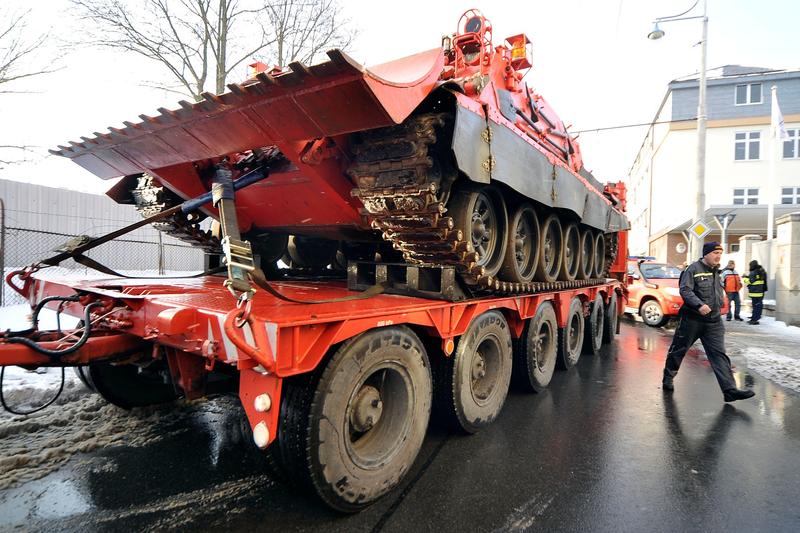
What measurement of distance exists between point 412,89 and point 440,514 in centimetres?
269

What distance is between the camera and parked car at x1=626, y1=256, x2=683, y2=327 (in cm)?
1223

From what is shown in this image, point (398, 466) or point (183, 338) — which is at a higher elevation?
point (183, 338)

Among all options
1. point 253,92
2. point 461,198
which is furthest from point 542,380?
point 253,92

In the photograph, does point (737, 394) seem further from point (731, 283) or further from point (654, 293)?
point (731, 283)

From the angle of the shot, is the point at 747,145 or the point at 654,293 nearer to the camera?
the point at 654,293

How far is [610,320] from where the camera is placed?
31.2 ft

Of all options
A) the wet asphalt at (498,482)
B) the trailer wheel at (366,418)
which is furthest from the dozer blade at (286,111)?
the wet asphalt at (498,482)

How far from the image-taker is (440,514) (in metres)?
2.91

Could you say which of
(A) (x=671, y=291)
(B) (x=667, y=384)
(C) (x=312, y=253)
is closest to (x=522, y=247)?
(B) (x=667, y=384)

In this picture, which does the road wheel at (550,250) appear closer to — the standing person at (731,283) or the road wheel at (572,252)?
the road wheel at (572,252)

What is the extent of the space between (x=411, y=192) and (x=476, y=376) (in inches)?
79.4

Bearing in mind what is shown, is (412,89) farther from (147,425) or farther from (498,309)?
(147,425)

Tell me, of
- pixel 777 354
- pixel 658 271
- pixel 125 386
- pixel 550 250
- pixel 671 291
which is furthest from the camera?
pixel 658 271

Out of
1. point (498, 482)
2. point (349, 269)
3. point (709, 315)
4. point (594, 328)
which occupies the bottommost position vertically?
point (498, 482)
